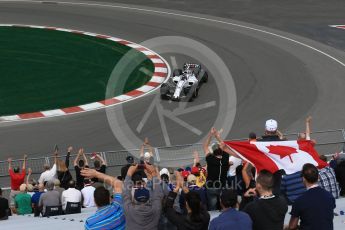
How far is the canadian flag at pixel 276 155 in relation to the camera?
1100cm

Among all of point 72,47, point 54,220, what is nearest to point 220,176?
point 54,220

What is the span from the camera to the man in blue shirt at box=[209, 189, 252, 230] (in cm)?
819

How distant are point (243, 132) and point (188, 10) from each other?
1710 cm

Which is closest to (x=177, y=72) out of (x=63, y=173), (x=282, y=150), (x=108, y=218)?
(x=63, y=173)

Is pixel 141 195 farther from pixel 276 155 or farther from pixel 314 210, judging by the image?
pixel 276 155

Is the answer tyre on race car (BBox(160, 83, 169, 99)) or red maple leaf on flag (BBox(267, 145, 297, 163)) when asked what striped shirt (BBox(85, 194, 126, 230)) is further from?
tyre on race car (BBox(160, 83, 169, 99))

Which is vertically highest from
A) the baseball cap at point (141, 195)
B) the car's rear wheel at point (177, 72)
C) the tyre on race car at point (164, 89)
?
the car's rear wheel at point (177, 72)

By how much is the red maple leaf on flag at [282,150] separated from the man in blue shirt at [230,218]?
2.86 metres

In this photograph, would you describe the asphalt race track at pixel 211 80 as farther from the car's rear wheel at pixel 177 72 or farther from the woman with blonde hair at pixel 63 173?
the woman with blonde hair at pixel 63 173

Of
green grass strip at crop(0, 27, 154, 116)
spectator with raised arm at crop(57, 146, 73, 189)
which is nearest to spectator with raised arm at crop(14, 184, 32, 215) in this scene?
spectator with raised arm at crop(57, 146, 73, 189)

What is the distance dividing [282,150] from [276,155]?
13 centimetres

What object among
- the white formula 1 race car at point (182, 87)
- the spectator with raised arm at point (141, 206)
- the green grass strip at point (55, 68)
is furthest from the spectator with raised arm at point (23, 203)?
the white formula 1 race car at point (182, 87)

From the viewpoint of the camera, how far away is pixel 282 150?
11.2 meters

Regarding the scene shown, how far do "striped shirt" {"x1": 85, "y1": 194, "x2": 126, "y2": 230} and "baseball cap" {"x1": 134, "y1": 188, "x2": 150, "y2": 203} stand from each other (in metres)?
0.22
